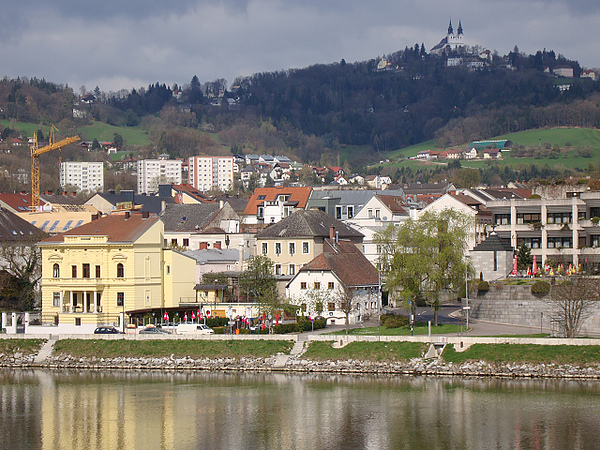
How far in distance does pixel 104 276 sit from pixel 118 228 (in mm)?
4276

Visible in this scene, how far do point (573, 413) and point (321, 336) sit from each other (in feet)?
59.4

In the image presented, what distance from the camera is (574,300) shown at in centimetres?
5328

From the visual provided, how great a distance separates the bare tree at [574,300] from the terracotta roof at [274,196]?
45.5 metres

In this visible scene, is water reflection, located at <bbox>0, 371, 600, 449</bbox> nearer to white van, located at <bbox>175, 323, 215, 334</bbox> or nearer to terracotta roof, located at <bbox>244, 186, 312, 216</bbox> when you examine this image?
white van, located at <bbox>175, 323, 215, 334</bbox>

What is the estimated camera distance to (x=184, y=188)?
16475 cm

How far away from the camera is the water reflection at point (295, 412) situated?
37938 mm

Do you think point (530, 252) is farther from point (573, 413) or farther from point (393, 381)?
point (573, 413)

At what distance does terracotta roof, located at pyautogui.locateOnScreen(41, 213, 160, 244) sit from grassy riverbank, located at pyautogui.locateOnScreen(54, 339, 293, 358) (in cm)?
907

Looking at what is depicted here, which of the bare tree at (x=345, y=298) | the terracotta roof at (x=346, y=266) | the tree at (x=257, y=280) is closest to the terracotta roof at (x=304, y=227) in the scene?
the terracotta roof at (x=346, y=266)

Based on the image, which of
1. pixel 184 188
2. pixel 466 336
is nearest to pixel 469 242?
pixel 466 336

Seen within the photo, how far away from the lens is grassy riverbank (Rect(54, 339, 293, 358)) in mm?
55031

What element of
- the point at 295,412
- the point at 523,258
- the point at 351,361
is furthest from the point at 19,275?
the point at 523,258

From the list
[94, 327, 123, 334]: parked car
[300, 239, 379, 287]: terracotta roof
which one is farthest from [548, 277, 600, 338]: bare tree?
→ [94, 327, 123, 334]: parked car

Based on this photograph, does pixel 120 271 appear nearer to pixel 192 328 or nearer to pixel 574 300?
pixel 192 328
